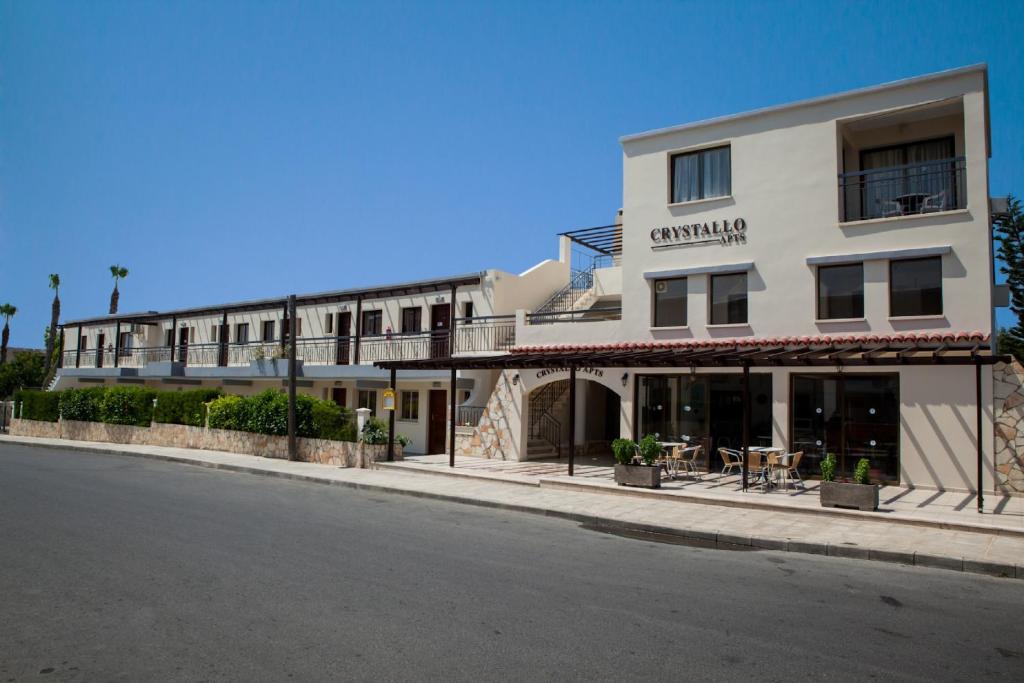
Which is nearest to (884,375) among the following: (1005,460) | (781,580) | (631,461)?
(1005,460)

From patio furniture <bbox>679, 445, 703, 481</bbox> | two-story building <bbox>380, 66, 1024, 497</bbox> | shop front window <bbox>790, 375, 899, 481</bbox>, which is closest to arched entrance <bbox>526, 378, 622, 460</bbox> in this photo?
two-story building <bbox>380, 66, 1024, 497</bbox>

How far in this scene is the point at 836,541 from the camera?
32.4 feet

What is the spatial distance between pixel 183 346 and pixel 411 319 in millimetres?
13806

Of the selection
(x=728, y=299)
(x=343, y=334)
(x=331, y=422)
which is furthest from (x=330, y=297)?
(x=728, y=299)

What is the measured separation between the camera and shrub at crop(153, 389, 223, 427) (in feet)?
84.6

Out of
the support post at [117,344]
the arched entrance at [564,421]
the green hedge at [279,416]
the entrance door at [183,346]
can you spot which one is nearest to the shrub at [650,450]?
the arched entrance at [564,421]

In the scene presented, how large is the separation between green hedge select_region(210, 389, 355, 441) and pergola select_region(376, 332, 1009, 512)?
2.34 metres

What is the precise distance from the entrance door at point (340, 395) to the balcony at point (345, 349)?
1141 millimetres

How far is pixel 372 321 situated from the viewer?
28312 mm

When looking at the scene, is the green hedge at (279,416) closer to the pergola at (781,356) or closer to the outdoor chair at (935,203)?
the pergola at (781,356)

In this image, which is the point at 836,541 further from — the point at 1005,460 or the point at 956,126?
the point at 956,126

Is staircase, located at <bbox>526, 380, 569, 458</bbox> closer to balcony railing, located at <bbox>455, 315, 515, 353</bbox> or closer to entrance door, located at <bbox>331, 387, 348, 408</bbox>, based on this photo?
balcony railing, located at <bbox>455, 315, 515, 353</bbox>

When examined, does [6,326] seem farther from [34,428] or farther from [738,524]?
[738,524]

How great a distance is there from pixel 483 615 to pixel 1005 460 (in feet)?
43.0
